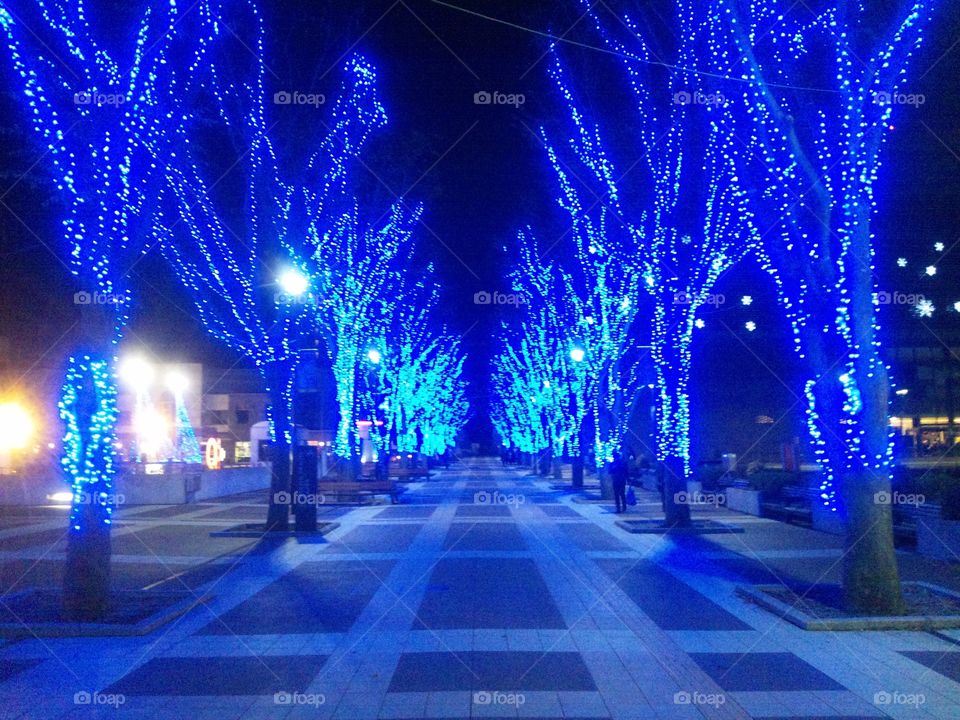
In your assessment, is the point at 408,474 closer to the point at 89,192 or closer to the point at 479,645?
the point at 89,192

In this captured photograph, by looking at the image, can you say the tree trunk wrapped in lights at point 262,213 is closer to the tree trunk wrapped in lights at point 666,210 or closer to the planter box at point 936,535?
the tree trunk wrapped in lights at point 666,210

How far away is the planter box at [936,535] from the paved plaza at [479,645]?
317 millimetres

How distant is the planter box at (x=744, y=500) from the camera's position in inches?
989

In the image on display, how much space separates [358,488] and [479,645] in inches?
897

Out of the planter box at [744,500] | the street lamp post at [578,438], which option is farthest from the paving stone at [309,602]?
the street lamp post at [578,438]

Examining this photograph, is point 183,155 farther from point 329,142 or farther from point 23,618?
point 23,618

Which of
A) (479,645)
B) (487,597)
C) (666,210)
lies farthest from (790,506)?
(479,645)

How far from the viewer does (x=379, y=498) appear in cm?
3469

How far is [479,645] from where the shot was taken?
386 inches

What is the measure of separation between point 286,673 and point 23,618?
13.0 feet

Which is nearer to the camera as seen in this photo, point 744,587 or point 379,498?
point 744,587

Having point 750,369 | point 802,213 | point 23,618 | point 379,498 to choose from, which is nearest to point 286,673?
point 23,618

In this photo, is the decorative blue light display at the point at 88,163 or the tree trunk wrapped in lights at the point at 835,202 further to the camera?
the decorative blue light display at the point at 88,163

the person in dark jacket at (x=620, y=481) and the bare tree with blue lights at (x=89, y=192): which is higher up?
the bare tree with blue lights at (x=89, y=192)
